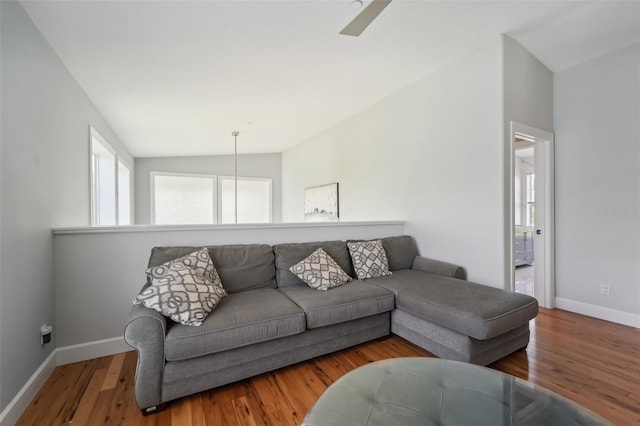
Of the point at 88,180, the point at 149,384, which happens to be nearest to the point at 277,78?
the point at 88,180

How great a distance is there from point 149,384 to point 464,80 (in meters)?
3.70

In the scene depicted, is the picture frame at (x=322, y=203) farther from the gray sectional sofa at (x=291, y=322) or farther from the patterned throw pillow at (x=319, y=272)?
the patterned throw pillow at (x=319, y=272)

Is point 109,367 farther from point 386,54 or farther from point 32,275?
point 386,54

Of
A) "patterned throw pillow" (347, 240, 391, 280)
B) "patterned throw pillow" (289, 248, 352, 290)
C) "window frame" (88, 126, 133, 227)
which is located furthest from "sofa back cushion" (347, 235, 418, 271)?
"window frame" (88, 126, 133, 227)

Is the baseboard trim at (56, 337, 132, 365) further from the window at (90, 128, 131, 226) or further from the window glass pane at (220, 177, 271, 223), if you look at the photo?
the window glass pane at (220, 177, 271, 223)

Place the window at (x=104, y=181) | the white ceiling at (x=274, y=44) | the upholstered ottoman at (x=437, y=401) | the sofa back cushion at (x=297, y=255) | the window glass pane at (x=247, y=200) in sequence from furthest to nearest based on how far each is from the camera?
the window glass pane at (x=247, y=200)
the window at (x=104, y=181)
the sofa back cushion at (x=297, y=255)
the white ceiling at (x=274, y=44)
the upholstered ottoman at (x=437, y=401)

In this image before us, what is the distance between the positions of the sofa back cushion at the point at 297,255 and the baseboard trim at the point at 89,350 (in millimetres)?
1389

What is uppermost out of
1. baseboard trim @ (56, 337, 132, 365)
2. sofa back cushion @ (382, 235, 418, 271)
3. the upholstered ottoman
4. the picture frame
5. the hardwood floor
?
the picture frame

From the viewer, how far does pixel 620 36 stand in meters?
2.63

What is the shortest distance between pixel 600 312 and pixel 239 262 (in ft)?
12.3

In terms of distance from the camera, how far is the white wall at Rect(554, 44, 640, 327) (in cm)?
274

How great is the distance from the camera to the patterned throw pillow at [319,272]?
2.48 meters

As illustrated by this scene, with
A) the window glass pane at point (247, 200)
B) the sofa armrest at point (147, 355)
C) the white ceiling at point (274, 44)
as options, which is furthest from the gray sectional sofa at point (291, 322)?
the window glass pane at point (247, 200)

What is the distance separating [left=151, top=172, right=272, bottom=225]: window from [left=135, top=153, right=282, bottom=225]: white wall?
0.11 meters
